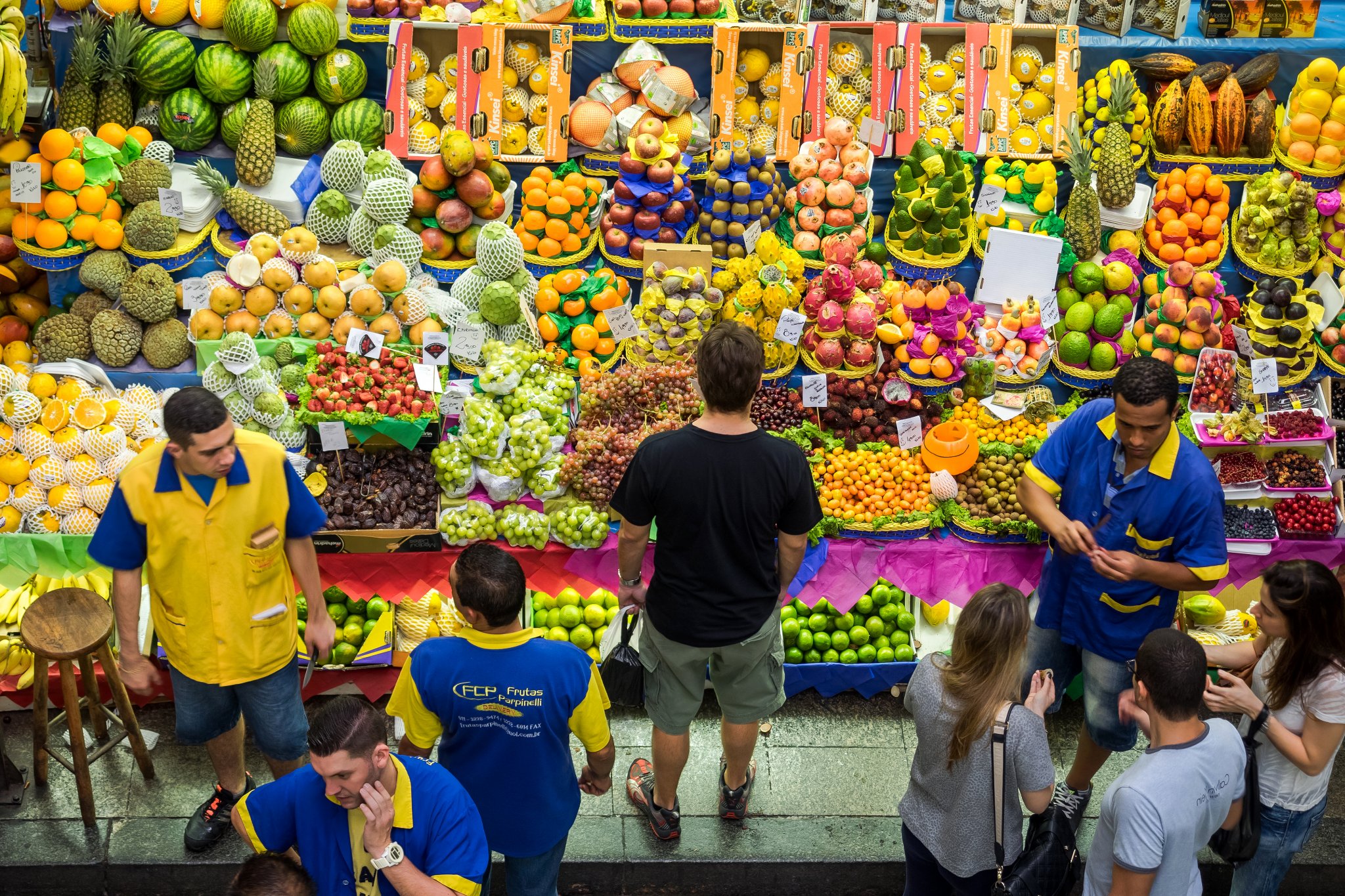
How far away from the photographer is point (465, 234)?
5555mm

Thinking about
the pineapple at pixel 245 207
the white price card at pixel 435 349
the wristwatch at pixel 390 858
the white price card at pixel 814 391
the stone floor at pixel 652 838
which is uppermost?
the pineapple at pixel 245 207

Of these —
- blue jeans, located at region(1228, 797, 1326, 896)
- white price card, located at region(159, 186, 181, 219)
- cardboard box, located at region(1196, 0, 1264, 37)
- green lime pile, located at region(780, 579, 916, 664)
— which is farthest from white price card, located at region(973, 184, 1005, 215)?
white price card, located at region(159, 186, 181, 219)

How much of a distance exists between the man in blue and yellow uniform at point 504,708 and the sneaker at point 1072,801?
4.21 ft

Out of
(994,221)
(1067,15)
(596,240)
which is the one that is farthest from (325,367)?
(1067,15)

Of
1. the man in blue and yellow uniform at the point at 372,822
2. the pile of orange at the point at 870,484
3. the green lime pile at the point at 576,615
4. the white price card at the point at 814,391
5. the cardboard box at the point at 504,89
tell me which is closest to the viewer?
the man in blue and yellow uniform at the point at 372,822

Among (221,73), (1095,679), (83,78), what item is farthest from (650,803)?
(83,78)

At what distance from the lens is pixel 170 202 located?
5.28 meters

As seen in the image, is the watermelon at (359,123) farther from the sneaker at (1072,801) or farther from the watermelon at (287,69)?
the sneaker at (1072,801)

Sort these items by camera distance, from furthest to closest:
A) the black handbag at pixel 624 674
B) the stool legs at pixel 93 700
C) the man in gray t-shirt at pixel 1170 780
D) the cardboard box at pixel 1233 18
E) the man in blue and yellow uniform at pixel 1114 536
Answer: the cardboard box at pixel 1233 18 → the stool legs at pixel 93 700 → the black handbag at pixel 624 674 → the man in blue and yellow uniform at pixel 1114 536 → the man in gray t-shirt at pixel 1170 780

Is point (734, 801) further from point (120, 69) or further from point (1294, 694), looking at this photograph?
point (120, 69)

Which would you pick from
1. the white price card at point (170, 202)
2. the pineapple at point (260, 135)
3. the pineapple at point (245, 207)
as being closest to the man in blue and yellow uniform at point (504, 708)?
the pineapple at point (245, 207)

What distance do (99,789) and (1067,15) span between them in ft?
Result: 18.9

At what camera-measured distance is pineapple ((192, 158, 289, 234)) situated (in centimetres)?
536

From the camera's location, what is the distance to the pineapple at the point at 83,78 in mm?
5492
